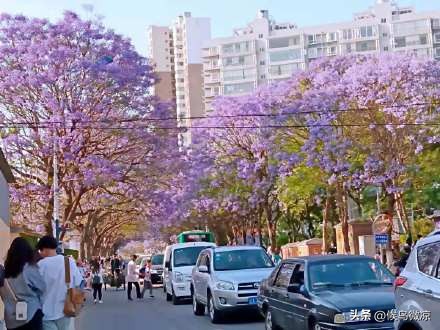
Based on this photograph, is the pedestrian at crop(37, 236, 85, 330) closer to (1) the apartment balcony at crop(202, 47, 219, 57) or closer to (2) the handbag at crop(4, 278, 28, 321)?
(2) the handbag at crop(4, 278, 28, 321)

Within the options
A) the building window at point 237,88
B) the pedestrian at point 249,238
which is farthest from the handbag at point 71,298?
the building window at point 237,88

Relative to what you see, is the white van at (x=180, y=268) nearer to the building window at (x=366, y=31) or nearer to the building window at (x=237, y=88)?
the building window at (x=366, y=31)

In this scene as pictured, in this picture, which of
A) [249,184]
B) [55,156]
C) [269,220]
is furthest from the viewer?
[269,220]

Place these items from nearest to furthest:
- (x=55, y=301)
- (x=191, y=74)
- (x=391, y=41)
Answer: (x=55, y=301), (x=391, y=41), (x=191, y=74)

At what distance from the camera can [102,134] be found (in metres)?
32.1

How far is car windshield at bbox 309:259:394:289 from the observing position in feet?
39.5

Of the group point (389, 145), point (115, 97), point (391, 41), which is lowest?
point (389, 145)

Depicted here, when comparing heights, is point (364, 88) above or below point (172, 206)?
above

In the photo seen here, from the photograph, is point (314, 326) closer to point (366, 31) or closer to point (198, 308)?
point (198, 308)

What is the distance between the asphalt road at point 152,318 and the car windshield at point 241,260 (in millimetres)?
1089

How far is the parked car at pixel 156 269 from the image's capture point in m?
39.9

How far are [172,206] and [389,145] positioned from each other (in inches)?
385

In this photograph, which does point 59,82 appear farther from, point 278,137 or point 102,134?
point 278,137

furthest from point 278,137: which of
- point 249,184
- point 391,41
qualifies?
point 391,41
